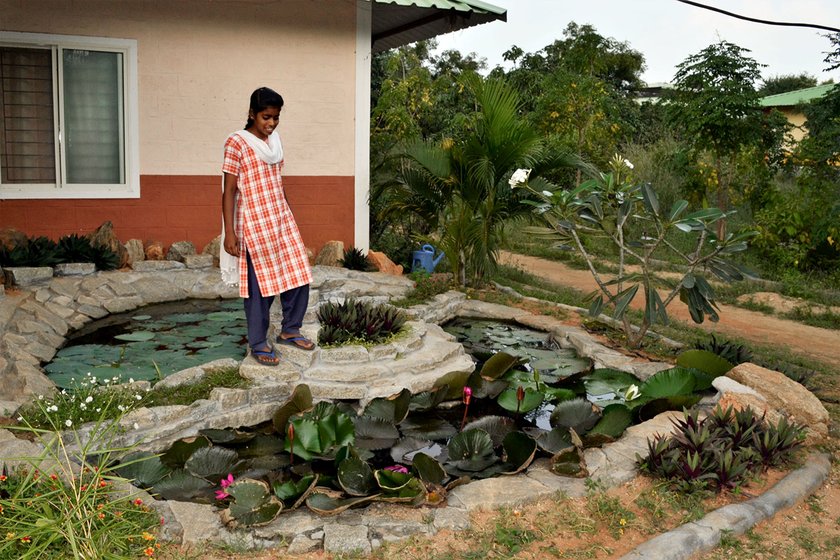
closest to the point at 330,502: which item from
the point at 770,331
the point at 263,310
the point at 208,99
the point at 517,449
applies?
the point at 517,449

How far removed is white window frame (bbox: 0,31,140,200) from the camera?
7.57m

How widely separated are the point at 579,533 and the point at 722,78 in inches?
343

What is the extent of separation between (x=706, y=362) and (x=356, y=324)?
7.82 feet

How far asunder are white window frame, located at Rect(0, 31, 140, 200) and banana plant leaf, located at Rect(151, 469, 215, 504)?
193 inches

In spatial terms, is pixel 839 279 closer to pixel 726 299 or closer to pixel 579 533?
pixel 726 299

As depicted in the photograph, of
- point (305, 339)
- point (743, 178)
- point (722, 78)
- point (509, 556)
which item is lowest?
point (509, 556)

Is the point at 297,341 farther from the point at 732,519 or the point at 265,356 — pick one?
the point at 732,519

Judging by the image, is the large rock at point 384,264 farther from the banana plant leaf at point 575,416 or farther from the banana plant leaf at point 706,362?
the banana plant leaf at point 575,416

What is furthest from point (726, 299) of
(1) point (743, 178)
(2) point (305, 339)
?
(2) point (305, 339)

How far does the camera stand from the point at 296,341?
17.2 ft

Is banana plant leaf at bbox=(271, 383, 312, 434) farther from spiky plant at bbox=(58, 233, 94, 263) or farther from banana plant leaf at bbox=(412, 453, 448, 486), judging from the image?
spiky plant at bbox=(58, 233, 94, 263)

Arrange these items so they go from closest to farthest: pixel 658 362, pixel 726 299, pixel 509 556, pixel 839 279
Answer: pixel 509 556, pixel 658 362, pixel 726 299, pixel 839 279

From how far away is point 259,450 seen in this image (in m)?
4.28

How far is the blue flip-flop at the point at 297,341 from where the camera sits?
5211 millimetres
